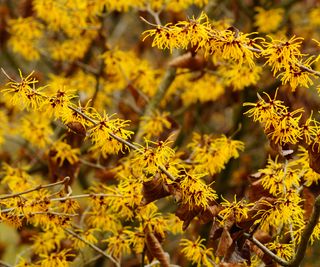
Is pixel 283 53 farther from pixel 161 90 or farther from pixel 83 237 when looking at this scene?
pixel 161 90

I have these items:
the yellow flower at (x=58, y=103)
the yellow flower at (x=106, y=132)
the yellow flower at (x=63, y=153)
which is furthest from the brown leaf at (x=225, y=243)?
the yellow flower at (x=63, y=153)

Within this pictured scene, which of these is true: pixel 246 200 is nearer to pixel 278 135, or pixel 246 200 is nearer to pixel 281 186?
pixel 281 186

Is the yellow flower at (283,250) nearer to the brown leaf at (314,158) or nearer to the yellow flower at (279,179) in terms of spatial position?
the yellow flower at (279,179)

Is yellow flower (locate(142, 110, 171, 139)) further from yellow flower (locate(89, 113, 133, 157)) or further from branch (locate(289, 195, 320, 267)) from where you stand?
branch (locate(289, 195, 320, 267))

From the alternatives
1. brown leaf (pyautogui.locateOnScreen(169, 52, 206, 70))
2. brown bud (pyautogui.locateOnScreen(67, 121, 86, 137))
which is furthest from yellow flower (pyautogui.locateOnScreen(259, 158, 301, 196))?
brown leaf (pyautogui.locateOnScreen(169, 52, 206, 70))

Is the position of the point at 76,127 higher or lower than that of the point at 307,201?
higher

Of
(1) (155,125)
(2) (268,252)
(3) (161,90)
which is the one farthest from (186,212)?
(3) (161,90)

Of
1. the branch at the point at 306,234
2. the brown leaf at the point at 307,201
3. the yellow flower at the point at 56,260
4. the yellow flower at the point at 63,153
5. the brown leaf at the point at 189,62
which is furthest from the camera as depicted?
the brown leaf at the point at 189,62

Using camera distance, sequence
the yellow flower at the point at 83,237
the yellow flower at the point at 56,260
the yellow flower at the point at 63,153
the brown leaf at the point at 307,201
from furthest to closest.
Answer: the yellow flower at the point at 63,153, the yellow flower at the point at 83,237, the yellow flower at the point at 56,260, the brown leaf at the point at 307,201
